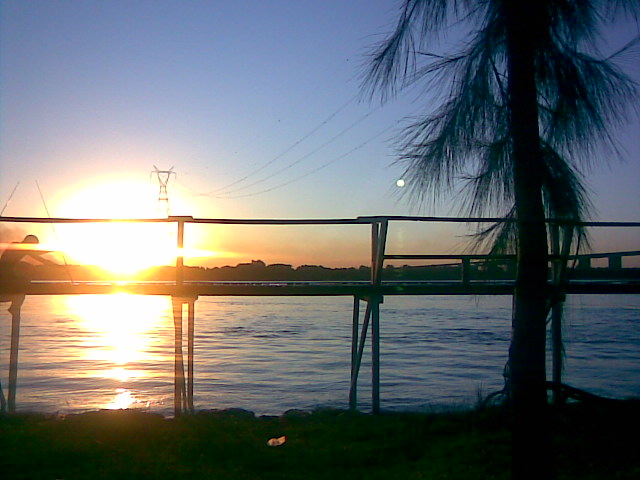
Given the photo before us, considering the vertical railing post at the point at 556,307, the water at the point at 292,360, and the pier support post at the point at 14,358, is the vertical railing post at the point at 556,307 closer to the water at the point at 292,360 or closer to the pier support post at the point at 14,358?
the water at the point at 292,360

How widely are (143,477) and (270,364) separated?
10.9 metres

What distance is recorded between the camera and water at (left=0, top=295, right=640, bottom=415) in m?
12.2

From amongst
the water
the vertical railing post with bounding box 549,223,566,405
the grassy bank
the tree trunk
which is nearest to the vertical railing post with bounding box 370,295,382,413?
the grassy bank

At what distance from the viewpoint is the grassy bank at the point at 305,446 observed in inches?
223

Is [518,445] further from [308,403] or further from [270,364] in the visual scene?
[270,364]

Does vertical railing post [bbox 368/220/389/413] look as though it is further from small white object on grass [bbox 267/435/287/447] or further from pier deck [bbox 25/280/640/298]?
small white object on grass [bbox 267/435/287/447]

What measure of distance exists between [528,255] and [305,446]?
282 cm

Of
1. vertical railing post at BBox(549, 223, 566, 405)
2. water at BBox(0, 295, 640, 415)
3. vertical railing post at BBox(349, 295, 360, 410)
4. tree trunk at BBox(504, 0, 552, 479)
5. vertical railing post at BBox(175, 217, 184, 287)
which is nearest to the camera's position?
tree trunk at BBox(504, 0, 552, 479)

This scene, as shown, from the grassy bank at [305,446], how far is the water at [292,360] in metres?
1.32

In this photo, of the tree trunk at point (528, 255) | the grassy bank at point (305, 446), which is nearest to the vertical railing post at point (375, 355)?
the grassy bank at point (305, 446)

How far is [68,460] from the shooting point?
5961mm

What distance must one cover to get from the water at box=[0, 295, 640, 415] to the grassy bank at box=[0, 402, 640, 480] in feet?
4.32

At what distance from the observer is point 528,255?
4.86 m

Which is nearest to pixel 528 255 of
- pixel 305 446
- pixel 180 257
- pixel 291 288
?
pixel 305 446
